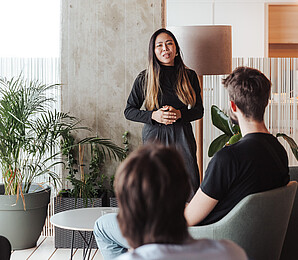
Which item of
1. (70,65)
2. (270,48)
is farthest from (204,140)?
(270,48)

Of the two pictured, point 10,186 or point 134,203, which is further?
point 10,186

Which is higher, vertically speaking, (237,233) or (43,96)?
(43,96)

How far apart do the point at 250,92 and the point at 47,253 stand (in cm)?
236

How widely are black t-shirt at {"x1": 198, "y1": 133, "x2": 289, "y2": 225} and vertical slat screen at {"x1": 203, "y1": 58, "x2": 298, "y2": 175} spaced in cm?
247

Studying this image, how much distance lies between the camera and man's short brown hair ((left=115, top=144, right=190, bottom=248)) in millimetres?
1104

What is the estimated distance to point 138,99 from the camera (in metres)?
3.46

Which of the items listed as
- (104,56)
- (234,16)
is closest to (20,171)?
(104,56)

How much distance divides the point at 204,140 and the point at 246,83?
256 cm

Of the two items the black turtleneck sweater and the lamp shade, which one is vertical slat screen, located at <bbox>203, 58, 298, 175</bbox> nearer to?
the lamp shade

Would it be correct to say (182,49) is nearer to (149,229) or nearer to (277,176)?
(277,176)

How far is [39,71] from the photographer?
4117 millimetres

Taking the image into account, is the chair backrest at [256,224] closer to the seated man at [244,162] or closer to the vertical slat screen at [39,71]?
the seated man at [244,162]

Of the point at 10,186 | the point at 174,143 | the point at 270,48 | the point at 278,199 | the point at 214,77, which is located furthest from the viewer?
the point at 270,48

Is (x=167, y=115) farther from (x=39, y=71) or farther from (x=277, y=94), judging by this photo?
(x=277, y=94)
